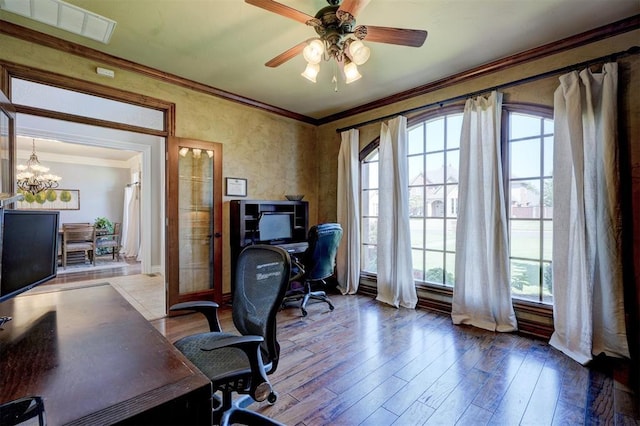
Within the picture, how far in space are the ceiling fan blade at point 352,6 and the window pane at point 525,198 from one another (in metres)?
2.29

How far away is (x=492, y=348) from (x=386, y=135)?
8.54ft

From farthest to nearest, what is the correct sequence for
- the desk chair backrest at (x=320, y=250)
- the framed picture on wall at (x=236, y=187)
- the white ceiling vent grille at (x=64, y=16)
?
the framed picture on wall at (x=236, y=187) < the desk chair backrest at (x=320, y=250) < the white ceiling vent grille at (x=64, y=16)

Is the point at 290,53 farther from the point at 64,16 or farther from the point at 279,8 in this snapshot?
the point at 64,16

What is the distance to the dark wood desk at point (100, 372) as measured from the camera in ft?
2.39

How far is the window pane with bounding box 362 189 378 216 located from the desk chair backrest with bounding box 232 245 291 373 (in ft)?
9.06

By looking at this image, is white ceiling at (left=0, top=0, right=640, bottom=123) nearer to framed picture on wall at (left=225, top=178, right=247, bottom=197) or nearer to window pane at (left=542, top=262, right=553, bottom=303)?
framed picture on wall at (left=225, top=178, right=247, bottom=197)

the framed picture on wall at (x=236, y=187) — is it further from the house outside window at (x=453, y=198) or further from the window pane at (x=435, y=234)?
the window pane at (x=435, y=234)

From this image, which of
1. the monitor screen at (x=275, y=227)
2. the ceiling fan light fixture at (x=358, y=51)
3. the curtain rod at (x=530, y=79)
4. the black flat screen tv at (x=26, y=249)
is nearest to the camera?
the black flat screen tv at (x=26, y=249)

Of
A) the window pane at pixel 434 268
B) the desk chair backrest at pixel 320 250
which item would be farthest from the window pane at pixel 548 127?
the desk chair backrest at pixel 320 250

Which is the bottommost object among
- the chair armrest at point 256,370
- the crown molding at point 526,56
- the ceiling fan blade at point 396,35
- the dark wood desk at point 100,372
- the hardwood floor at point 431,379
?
the hardwood floor at point 431,379

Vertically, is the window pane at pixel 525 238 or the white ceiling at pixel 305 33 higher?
the white ceiling at pixel 305 33

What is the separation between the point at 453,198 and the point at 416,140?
0.90 m

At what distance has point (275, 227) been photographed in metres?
4.10

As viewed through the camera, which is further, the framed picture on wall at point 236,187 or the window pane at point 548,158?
the framed picture on wall at point 236,187
